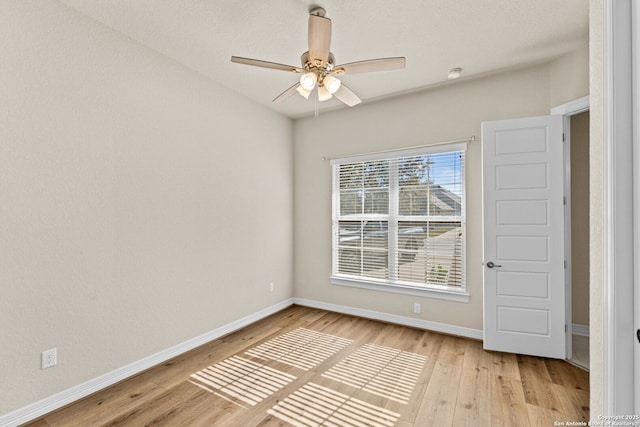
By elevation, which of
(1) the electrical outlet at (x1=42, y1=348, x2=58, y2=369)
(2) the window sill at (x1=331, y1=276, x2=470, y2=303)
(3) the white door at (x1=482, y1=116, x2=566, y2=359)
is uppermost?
(3) the white door at (x1=482, y1=116, x2=566, y2=359)

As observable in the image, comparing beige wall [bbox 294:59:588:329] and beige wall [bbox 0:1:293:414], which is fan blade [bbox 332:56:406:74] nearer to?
beige wall [bbox 294:59:588:329]

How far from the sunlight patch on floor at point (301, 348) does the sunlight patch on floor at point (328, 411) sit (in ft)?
1.43

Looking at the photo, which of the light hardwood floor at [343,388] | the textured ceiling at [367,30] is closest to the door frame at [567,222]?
the light hardwood floor at [343,388]

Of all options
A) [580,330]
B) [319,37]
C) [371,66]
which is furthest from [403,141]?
[580,330]

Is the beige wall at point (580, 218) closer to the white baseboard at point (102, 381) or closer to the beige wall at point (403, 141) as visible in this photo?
the beige wall at point (403, 141)

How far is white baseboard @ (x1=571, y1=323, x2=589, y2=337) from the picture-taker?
3181 mm

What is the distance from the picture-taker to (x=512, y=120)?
9.33 ft

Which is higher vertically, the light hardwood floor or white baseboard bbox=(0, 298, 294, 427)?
white baseboard bbox=(0, 298, 294, 427)

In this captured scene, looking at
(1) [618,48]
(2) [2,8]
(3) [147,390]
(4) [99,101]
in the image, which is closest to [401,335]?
(3) [147,390]

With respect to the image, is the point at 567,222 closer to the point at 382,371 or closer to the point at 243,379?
the point at 382,371

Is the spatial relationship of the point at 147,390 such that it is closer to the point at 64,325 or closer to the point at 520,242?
the point at 64,325

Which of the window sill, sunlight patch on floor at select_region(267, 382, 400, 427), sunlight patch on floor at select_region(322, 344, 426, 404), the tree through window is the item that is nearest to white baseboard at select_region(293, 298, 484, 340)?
the window sill

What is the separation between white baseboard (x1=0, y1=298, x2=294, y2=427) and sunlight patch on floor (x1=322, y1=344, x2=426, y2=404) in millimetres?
1437

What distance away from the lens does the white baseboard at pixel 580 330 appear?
10.4ft
